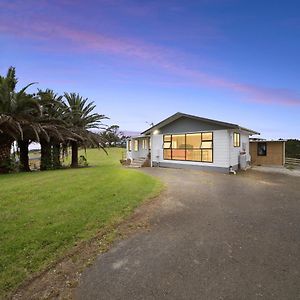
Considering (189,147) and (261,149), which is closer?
(189,147)

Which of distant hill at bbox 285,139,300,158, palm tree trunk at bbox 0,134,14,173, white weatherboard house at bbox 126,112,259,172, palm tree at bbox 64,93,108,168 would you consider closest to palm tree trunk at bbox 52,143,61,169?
palm tree at bbox 64,93,108,168

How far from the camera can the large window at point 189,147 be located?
17.0 metres

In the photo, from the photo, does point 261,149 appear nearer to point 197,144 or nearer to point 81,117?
point 197,144

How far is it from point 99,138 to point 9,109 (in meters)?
7.12

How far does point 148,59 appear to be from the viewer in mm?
18344

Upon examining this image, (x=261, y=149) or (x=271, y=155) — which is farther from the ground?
(x=261, y=149)

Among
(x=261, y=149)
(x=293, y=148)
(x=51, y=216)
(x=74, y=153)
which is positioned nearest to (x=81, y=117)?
(x=74, y=153)

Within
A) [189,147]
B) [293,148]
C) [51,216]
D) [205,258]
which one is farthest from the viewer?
[293,148]

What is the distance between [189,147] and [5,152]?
13.5 metres

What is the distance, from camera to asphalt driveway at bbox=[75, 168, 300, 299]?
10.4ft

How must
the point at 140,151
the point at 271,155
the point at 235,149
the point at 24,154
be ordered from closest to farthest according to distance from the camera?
the point at 235,149 → the point at 24,154 → the point at 271,155 → the point at 140,151

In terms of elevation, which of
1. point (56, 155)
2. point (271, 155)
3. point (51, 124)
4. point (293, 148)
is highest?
point (51, 124)

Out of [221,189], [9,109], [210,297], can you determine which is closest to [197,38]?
[221,189]

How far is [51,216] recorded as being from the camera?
596cm
